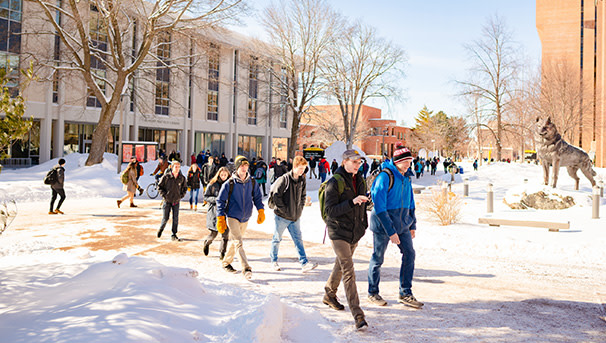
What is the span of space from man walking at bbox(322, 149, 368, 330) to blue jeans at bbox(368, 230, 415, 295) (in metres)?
0.48

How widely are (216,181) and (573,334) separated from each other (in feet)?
18.8

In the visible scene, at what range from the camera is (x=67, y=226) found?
10.9m

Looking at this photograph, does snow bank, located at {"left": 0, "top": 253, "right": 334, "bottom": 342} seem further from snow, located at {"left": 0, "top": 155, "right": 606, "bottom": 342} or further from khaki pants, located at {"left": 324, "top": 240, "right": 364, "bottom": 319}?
khaki pants, located at {"left": 324, "top": 240, "right": 364, "bottom": 319}

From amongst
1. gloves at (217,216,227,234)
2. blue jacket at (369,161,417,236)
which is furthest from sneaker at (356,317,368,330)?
gloves at (217,216,227,234)

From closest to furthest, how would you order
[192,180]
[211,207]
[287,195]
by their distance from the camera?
[287,195]
[211,207]
[192,180]

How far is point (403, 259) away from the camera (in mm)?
5367

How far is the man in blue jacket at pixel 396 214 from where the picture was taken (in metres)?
5.12

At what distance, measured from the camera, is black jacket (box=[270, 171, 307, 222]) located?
6.99m

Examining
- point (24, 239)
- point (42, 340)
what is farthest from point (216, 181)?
point (42, 340)

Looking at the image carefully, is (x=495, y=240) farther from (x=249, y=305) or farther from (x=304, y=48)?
(x=304, y=48)

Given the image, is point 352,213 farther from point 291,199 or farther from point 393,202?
point 291,199

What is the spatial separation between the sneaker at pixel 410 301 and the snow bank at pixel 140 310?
3.70 ft

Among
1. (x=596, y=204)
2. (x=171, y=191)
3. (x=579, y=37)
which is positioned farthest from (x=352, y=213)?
(x=579, y=37)

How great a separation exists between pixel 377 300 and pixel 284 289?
1.31 metres
